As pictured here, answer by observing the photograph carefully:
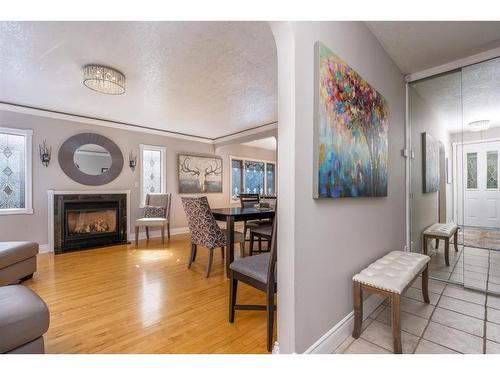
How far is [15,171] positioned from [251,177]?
5093 millimetres

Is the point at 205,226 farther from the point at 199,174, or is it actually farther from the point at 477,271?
the point at 199,174

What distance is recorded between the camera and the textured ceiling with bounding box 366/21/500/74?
6.23 feet

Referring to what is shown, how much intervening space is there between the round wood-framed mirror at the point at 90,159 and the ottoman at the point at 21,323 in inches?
137

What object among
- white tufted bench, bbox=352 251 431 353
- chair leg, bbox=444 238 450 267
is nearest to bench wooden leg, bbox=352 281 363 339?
white tufted bench, bbox=352 251 431 353

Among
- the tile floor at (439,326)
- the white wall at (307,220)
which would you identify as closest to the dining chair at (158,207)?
the white wall at (307,220)

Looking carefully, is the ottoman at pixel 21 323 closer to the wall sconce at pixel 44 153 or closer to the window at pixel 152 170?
the wall sconce at pixel 44 153

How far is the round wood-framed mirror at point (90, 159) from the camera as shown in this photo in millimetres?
4109

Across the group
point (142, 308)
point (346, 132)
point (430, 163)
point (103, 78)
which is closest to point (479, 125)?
point (430, 163)

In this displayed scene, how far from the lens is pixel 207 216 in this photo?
2.72 meters

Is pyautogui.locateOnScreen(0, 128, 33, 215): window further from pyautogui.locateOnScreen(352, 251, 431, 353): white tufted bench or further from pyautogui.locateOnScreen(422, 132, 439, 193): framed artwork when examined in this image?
pyautogui.locateOnScreen(422, 132, 439, 193): framed artwork

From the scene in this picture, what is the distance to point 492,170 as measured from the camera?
2334 millimetres

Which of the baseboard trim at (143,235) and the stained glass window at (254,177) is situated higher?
the stained glass window at (254,177)
